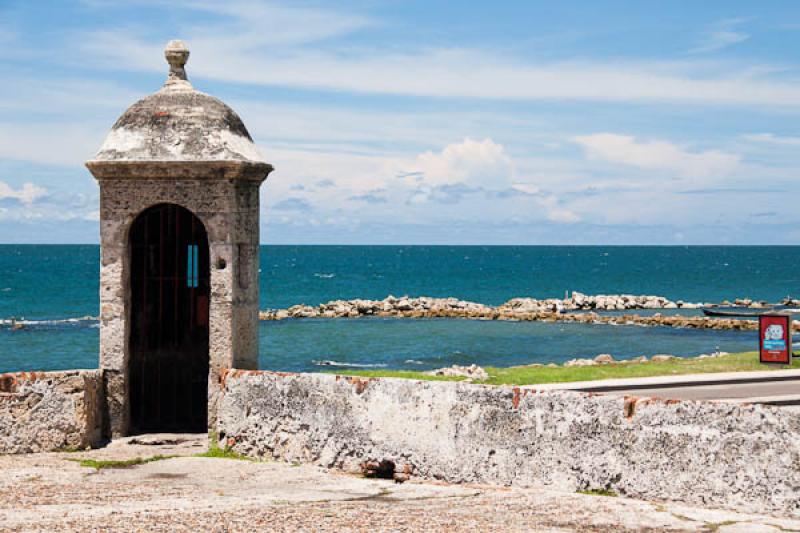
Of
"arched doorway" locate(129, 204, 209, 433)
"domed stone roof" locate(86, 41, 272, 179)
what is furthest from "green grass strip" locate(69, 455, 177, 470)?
"domed stone roof" locate(86, 41, 272, 179)

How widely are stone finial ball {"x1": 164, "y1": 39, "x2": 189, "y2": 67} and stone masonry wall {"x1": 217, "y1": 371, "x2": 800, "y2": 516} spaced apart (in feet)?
12.4

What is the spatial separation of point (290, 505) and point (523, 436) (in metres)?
2.05

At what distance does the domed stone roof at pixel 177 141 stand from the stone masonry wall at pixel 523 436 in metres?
2.30

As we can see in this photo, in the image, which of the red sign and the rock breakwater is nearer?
the red sign

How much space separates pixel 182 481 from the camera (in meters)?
8.65

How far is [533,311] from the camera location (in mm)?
63531

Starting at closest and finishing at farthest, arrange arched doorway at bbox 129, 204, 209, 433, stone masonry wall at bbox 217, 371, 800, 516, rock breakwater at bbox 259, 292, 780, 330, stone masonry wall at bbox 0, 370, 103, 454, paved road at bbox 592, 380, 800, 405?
1. stone masonry wall at bbox 217, 371, 800, 516
2. stone masonry wall at bbox 0, 370, 103, 454
3. arched doorway at bbox 129, 204, 209, 433
4. paved road at bbox 592, 380, 800, 405
5. rock breakwater at bbox 259, 292, 780, 330

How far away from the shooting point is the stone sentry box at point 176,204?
409 inches

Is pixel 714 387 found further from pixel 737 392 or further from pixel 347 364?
pixel 347 364

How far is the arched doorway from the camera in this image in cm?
1152

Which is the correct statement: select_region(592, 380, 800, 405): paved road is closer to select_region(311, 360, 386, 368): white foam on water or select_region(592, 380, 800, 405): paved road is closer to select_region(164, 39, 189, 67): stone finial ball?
select_region(164, 39, 189, 67): stone finial ball

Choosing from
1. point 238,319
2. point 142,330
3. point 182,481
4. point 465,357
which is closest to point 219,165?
point 238,319

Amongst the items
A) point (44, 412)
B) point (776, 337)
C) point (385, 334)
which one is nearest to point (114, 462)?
point (44, 412)

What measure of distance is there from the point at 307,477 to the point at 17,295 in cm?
8255
